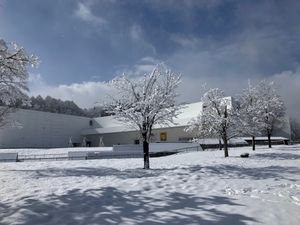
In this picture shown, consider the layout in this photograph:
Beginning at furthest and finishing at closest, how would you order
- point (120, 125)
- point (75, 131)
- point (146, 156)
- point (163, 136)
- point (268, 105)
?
point (75, 131) < point (120, 125) < point (163, 136) < point (268, 105) < point (146, 156)

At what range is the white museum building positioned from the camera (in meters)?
69.4

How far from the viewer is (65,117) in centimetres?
8319

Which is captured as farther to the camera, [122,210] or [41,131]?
[41,131]

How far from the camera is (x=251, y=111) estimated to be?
119ft

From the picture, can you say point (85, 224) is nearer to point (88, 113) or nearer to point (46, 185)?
point (46, 185)

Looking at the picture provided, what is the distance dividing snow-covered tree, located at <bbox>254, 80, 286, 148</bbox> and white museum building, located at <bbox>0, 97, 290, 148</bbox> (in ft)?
76.5

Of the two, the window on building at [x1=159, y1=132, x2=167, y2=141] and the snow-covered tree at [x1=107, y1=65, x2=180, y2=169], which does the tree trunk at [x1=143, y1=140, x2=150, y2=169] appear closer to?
the snow-covered tree at [x1=107, y1=65, x2=180, y2=169]

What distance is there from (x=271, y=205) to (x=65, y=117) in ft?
258

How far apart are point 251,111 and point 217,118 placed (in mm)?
8889

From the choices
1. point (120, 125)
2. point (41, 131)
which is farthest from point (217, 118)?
point (41, 131)

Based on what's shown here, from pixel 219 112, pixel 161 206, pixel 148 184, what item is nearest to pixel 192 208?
pixel 161 206

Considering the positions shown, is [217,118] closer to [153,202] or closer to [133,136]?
[153,202]

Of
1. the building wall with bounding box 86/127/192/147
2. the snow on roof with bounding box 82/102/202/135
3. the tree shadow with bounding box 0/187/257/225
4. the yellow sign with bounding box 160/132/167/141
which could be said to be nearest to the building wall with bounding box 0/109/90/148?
the snow on roof with bounding box 82/102/202/135

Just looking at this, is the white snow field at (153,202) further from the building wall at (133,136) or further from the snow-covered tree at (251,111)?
the building wall at (133,136)
